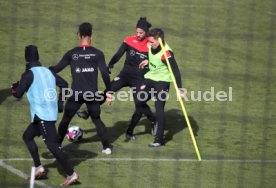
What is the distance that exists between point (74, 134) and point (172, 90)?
13.2 ft

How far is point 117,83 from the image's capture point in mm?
12922

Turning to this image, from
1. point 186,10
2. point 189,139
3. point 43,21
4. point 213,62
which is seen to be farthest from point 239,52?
point 189,139

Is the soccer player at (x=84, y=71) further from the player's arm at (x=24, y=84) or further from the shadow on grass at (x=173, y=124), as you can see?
the shadow on grass at (x=173, y=124)

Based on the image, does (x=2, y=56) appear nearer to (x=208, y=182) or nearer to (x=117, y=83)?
(x=117, y=83)

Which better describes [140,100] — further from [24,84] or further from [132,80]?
[24,84]

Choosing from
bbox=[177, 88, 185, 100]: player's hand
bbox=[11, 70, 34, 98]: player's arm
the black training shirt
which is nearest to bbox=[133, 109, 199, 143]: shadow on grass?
bbox=[177, 88, 185, 100]: player's hand

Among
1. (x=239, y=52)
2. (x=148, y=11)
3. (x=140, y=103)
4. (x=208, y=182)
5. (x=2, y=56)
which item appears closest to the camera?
(x=208, y=182)

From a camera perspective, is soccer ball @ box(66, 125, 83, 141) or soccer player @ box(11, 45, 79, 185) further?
soccer ball @ box(66, 125, 83, 141)

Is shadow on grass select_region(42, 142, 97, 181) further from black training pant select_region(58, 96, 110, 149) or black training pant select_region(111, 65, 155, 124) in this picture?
black training pant select_region(111, 65, 155, 124)

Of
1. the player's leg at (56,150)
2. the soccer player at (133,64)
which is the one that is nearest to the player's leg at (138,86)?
the soccer player at (133,64)

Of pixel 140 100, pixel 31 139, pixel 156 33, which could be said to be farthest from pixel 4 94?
pixel 31 139

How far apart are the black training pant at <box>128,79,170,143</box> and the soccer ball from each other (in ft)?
3.06

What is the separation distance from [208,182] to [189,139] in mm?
2037

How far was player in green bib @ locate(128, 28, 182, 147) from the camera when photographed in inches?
484
